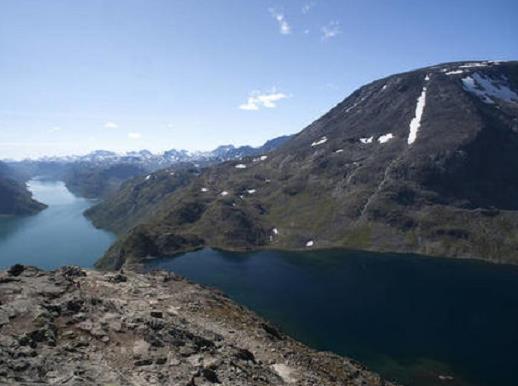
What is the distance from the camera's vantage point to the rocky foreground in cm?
3469

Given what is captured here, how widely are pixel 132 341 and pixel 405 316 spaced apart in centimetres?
11754

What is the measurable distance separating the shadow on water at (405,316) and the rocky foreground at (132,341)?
5427 cm

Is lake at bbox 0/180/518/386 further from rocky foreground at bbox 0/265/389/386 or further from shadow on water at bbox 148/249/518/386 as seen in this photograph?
rocky foreground at bbox 0/265/389/386

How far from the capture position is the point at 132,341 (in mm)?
41750

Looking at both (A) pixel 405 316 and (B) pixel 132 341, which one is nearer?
(B) pixel 132 341

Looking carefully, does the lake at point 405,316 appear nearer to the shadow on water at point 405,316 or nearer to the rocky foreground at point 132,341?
the shadow on water at point 405,316

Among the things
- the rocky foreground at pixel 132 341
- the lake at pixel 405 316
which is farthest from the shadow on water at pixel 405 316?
the rocky foreground at pixel 132 341

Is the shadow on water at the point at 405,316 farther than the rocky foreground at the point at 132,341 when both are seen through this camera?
Yes

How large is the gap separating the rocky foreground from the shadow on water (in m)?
54.3

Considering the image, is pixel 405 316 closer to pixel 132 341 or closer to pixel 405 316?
pixel 405 316

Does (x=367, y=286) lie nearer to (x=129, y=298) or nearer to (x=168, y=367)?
(x=129, y=298)

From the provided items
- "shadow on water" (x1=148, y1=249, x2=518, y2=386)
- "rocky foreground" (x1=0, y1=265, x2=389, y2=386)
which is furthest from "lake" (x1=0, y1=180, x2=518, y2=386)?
"rocky foreground" (x1=0, y1=265, x2=389, y2=386)

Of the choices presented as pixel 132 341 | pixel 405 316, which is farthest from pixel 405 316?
pixel 132 341

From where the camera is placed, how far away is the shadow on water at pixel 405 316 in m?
110
